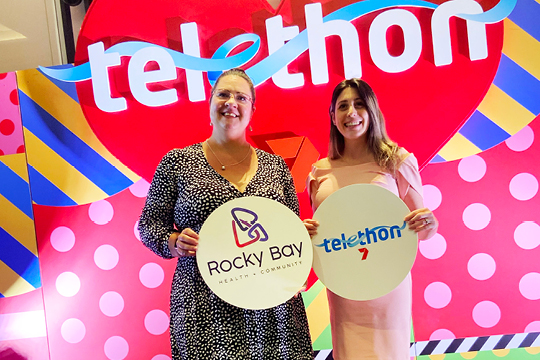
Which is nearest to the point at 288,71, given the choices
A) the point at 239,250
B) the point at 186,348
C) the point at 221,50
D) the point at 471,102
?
the point at 221,50

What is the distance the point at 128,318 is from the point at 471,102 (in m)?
2.15

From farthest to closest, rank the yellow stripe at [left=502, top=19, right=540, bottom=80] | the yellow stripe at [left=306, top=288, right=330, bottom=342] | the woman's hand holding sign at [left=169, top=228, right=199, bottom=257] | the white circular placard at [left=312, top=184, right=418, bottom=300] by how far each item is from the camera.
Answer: the yellow stripe at [left=306, top=288, right=330, bottom=342] → the yellow stripe at [left=502, top=19, right=540, bottom=80] → the white circular placard at [left=312, top=184, right=418, bottom=300] → the woman's hand holding sign at [left=169, top=228, right=199, bottom=257]

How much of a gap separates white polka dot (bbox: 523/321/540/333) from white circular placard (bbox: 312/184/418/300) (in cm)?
116

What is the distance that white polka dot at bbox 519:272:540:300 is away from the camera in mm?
2084

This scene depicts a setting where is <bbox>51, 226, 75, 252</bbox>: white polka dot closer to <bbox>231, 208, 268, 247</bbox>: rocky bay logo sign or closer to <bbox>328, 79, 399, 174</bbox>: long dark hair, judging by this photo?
<bbox>231, 208, 268, 247</bbox>: rocky bay logo sign

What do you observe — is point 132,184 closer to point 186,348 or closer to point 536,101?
point 186,348

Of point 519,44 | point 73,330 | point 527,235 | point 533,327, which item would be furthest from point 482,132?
point 73,330

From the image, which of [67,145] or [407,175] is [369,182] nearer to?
[407,175]

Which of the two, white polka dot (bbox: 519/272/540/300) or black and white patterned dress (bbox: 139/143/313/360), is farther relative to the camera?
white polka dot (bbox: 519/272/540/300)

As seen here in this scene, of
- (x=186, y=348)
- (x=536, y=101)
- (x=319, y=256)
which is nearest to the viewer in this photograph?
(x=186, y=348)

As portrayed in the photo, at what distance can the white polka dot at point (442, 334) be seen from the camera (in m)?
2.12

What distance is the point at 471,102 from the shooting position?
206cm

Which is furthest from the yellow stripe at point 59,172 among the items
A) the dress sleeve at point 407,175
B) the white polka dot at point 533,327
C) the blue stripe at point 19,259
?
the white polka dot at point 533,327

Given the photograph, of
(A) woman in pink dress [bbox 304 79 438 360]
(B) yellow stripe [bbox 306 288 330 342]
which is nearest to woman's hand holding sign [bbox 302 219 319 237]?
(A) woman in pink dress [bbox 304 79 438 360]
